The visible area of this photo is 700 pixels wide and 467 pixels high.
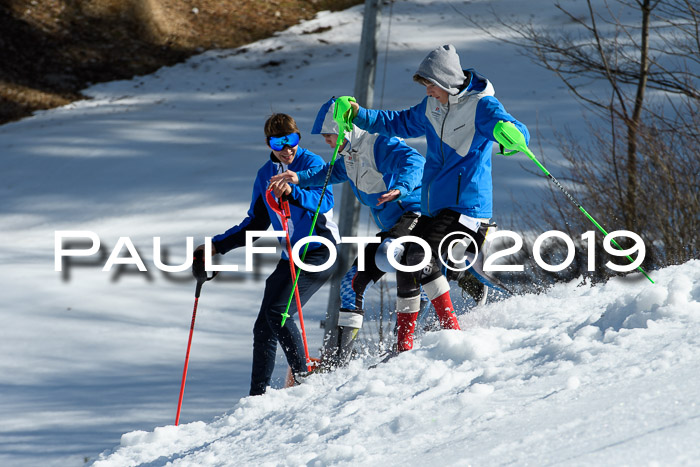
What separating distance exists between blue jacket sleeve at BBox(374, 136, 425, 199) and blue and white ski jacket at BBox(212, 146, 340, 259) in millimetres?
429

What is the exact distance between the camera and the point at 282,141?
4992 millimetres

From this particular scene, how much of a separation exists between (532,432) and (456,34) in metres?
19.2

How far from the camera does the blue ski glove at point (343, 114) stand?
4715mm

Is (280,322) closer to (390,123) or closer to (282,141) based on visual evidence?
(282,141)

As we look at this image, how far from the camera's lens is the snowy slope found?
8.48 feet

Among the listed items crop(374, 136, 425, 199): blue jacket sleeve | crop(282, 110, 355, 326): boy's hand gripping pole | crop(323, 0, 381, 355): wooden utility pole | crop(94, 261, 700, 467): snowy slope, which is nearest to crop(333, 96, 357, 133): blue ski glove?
crop(282, 110, 355, 326): boy's hand gripping pole

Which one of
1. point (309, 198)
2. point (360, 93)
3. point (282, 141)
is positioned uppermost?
point (360, 93)

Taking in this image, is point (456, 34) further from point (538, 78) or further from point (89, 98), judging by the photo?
point (89, 98)

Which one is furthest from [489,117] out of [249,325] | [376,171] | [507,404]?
[249,325]

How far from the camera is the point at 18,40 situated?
20391 mm

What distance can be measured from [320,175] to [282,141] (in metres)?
0.33

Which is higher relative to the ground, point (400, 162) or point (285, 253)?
point (400, 162)

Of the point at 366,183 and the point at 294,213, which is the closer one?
the point at 366,183

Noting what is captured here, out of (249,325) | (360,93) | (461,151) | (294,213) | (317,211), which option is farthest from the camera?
(249,325)
